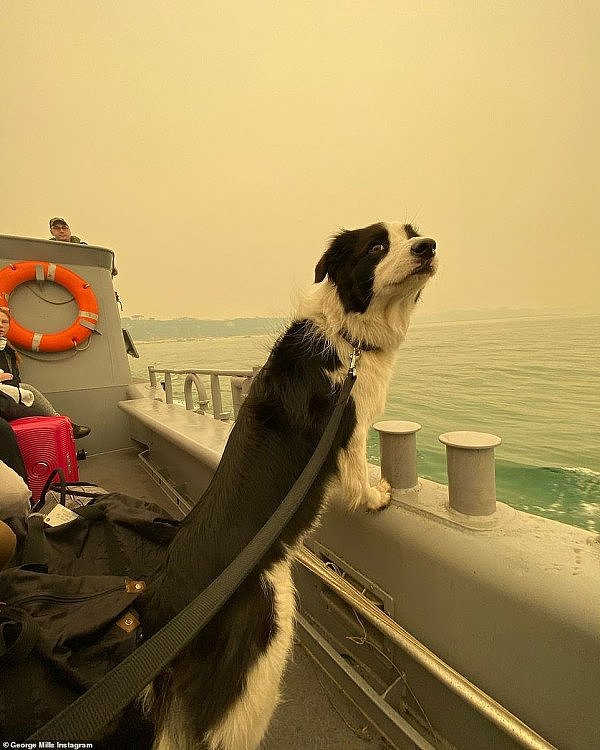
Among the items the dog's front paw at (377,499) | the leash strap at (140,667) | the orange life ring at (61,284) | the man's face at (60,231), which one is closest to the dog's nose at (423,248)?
the dog's front paw at (377,499)

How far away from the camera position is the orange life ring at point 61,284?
281 cm

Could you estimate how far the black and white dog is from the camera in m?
0.70

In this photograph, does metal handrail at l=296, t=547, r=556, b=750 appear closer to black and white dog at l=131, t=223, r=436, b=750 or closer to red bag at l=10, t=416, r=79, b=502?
black and white dog at l=131, t=223, r=436, b=750

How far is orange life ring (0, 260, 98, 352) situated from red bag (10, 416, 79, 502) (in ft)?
4.01

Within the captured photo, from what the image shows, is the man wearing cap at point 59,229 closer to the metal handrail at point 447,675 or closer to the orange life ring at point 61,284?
the orange life ring at point 61,284

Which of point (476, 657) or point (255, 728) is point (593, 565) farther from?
point (255, 728)

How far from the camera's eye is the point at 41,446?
1.87m

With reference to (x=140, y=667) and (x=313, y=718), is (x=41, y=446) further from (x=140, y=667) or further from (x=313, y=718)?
(x=140, y=667)

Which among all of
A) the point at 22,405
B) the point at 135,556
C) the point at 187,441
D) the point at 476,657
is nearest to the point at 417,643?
the point at 476,657

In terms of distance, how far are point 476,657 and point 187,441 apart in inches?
55.7

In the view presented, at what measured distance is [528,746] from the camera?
0.56 metres

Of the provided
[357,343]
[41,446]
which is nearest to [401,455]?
[357,343]

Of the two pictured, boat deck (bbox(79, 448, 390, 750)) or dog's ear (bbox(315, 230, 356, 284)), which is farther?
dog's ear (bbox(315, 230, 356, 284))

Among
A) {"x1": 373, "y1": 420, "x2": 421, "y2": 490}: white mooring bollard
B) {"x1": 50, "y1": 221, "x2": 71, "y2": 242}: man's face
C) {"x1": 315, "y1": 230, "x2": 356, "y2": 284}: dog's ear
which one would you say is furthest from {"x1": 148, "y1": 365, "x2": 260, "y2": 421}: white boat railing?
{"x1": 50, "y1": 221, "x2": 71, "y2": 242}: man's face
